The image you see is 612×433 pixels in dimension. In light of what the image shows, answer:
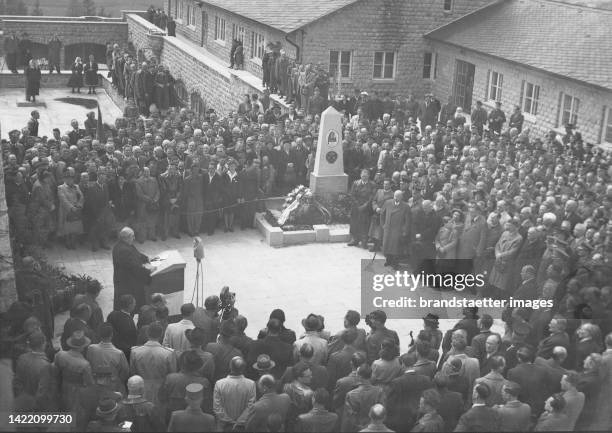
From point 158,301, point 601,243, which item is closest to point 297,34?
point 601,243

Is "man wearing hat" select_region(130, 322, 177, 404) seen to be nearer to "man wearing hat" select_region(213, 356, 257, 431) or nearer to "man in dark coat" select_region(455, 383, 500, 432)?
"man wearing hat" select_region(213, 356, 257, 431)

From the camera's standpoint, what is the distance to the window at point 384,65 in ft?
101

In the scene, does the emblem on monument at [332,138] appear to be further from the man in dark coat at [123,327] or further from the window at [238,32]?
the window at [238,32]

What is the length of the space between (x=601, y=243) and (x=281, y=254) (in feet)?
20.9

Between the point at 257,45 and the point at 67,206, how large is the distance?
18242 millimetres

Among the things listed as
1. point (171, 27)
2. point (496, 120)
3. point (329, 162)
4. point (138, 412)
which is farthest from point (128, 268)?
point (171, 27)

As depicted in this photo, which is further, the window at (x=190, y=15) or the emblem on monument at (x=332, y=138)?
the window at (x=190, y=15)

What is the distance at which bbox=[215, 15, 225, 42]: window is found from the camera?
3706 cm

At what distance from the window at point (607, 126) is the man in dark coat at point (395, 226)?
29.4ft

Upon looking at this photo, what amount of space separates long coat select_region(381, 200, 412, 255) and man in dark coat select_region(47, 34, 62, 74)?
2984 cm

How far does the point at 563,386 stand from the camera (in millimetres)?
8523

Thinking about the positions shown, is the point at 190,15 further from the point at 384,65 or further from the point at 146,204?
the point at 146,204

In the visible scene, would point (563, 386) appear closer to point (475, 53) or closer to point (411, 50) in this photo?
point (475, 53)

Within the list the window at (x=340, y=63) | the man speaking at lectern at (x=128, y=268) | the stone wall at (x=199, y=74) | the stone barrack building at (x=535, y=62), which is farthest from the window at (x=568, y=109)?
the man speaking at lectern at (x=128, y=268)
